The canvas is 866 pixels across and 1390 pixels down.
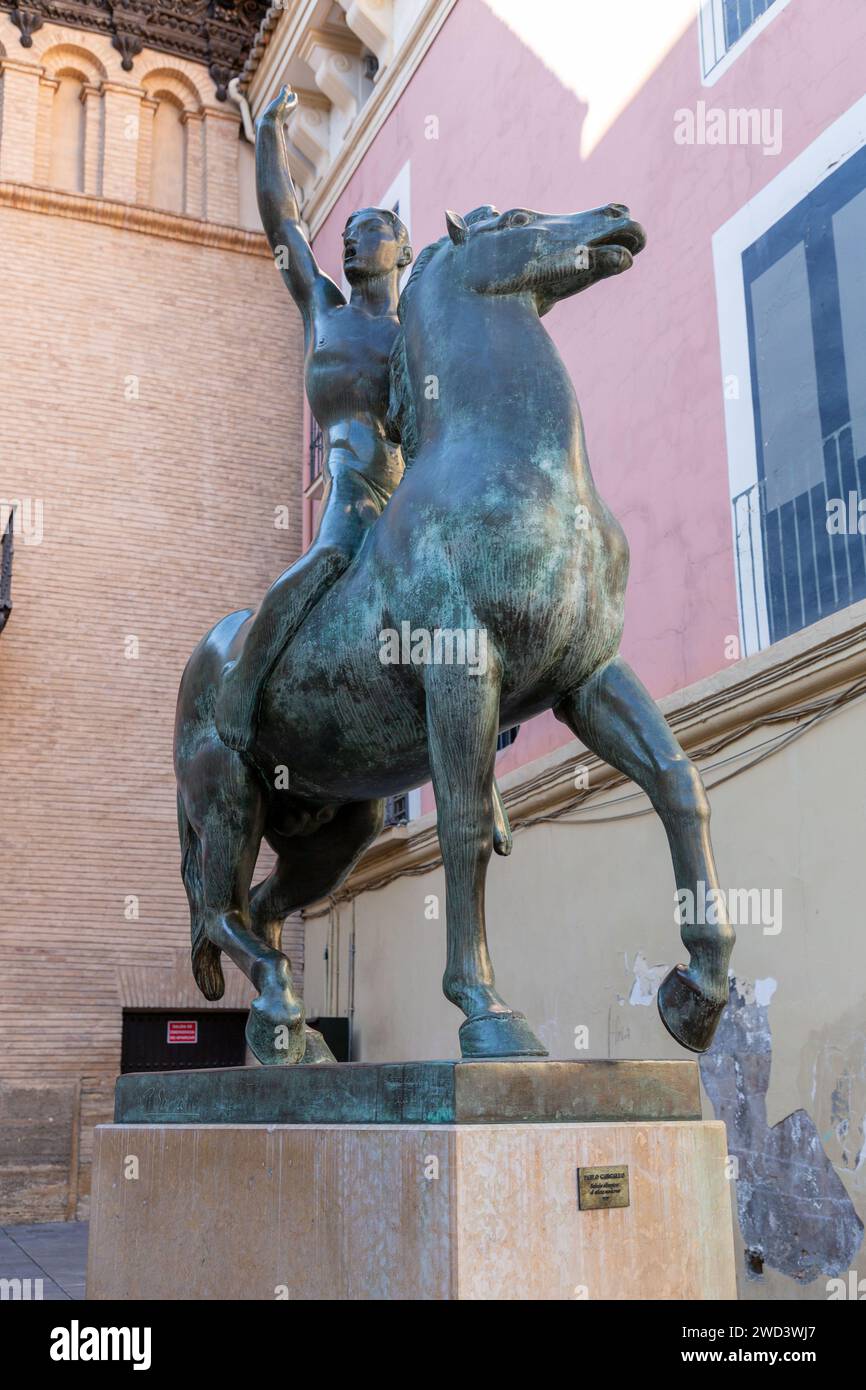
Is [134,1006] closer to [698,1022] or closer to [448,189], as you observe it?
[448,189]

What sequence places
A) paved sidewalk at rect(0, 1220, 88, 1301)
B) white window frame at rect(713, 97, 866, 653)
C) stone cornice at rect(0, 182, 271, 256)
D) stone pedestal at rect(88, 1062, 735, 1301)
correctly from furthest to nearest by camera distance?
stone cornice at rect(0, 182, 271, 256)
white window frame at rect(713, 97, 866, 653)
paved sidewalk at rect(0, 1220, 88, 1301)
stone pedestal at rect(88, 1062, 735, 1301)

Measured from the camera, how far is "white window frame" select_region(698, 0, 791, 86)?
8.90 meters

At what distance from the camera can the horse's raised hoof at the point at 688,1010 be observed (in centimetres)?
296

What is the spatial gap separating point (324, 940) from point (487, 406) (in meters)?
11.9

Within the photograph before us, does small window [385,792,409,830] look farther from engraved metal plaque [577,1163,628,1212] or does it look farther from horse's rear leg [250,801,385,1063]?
engraved metal plaque [577,1163,628,1212]

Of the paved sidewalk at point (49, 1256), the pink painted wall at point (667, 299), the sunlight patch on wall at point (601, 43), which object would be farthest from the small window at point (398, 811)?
the sunlight patch on wall at point (601, 43)

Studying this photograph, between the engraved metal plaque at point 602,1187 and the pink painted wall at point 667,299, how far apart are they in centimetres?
610

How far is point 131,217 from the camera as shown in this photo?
15820 millimetres

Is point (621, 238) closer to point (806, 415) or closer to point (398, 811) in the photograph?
point (806, 415)

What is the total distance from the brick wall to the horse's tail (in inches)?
388

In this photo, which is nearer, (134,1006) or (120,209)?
(134,1006)

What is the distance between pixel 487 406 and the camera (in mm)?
3217

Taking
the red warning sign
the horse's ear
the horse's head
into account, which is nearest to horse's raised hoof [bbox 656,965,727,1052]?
the horse's head
